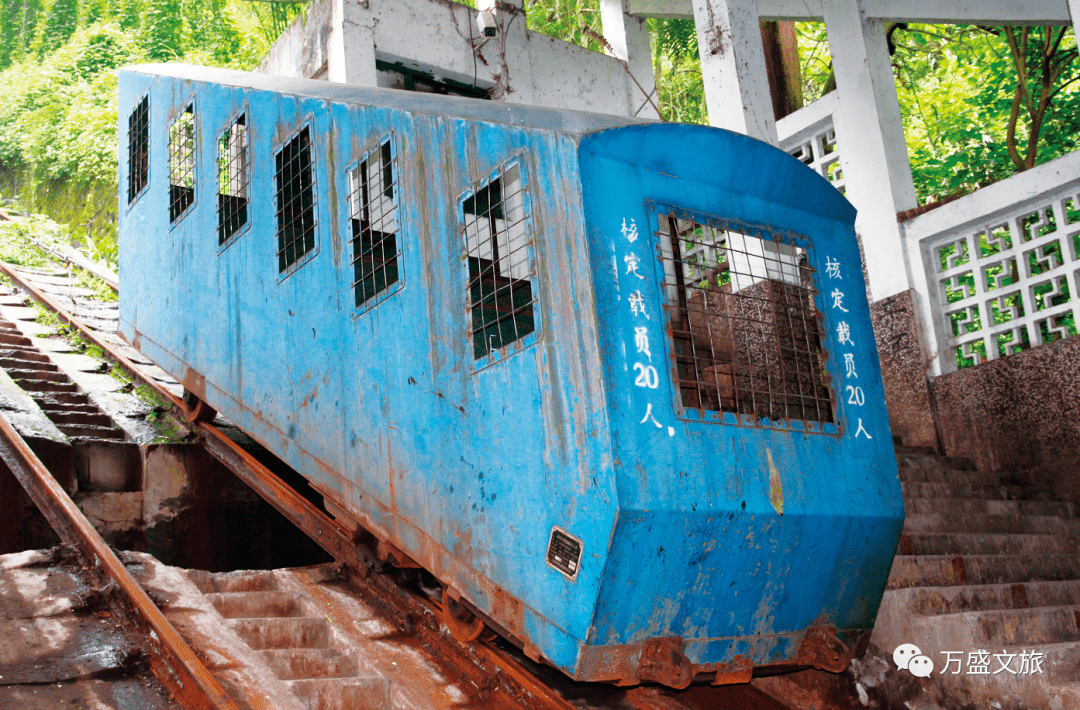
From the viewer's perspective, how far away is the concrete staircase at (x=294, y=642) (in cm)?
432

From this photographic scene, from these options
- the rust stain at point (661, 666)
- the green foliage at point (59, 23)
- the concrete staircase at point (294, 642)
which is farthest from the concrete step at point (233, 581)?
the green foliage at point (59, 23)

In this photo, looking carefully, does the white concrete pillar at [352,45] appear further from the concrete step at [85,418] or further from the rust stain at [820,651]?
→ the rust stain at [820,651]

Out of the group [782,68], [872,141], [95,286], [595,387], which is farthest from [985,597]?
[95,286]

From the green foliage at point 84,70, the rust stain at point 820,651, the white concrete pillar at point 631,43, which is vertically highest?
the green foliage at point 84,70

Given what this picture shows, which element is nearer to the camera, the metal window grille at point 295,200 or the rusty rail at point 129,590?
the rusty rail at point 129,590

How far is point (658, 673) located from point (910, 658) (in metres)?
1.50

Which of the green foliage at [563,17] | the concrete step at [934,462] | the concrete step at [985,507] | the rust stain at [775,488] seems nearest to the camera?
the rust stain at [775,488]

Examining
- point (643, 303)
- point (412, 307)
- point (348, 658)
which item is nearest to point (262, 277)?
point (412, 307)

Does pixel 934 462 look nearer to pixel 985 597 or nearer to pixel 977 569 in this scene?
pixel 977 569

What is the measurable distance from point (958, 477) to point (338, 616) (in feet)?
15.9

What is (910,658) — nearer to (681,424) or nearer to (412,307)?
(681,424)

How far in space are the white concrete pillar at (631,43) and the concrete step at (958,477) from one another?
6.27m

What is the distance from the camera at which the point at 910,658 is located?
4.52m

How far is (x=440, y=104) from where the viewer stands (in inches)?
194
